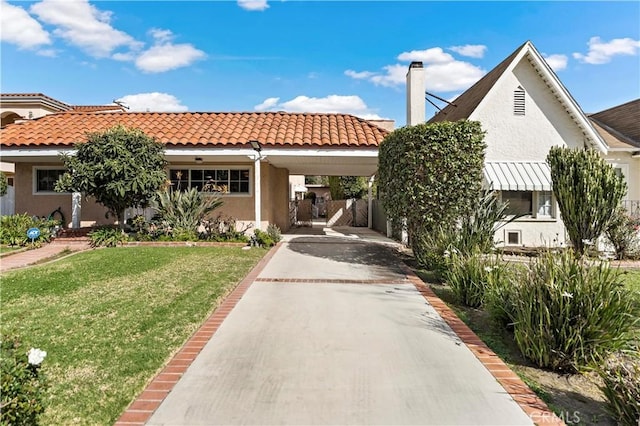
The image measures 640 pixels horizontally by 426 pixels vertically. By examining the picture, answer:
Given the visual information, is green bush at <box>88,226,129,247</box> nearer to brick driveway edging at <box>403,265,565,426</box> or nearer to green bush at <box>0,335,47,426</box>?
brick driveway edging at <box>403,265,565,426</box>

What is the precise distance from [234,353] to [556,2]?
622 inches

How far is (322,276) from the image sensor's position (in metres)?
10.7

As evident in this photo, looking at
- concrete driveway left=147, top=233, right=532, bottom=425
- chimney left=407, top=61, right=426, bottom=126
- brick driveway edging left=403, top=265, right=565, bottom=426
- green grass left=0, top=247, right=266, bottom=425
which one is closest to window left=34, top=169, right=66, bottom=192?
green grass left=0, top=247, right=266, bottom=425

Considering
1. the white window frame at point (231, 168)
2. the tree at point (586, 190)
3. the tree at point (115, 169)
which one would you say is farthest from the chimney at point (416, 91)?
the tree at point (115, 169)

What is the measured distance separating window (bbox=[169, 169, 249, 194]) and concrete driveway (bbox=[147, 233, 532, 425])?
11.6m

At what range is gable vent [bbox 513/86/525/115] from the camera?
18.0 m

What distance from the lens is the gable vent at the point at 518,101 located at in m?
18.0

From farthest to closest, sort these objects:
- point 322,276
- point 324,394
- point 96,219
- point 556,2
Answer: point 96,219
point 556,2
point 322,276
point 324,394

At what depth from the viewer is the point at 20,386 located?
3238mm

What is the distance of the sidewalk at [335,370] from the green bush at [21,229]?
12177 millimetres

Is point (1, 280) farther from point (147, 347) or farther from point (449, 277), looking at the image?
point (449, 277)

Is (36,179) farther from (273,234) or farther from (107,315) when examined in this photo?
(107,315)

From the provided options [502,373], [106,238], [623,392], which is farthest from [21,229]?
[623,392]

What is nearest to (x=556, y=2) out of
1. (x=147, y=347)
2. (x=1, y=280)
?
(x=147, y=347)
